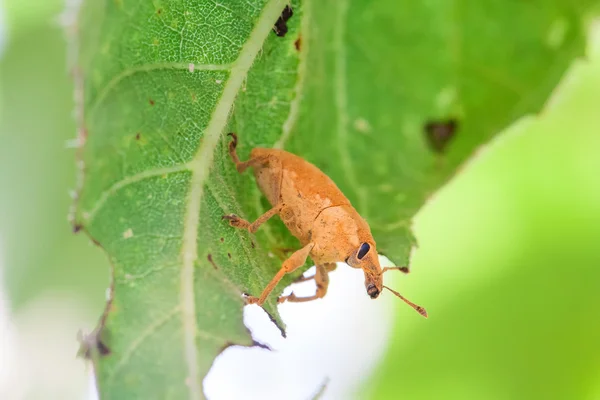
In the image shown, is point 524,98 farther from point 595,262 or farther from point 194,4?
point 595,262

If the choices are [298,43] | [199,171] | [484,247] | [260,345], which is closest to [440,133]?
[298,43]

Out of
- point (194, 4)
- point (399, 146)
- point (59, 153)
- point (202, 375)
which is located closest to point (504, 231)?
point (399, 146)

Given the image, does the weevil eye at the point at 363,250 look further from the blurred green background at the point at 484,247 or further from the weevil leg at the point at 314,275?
the blurred green background at the point at 484,247

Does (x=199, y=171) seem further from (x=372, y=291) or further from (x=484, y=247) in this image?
(x=484, y=247)

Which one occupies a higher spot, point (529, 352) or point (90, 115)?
point (90, 115)

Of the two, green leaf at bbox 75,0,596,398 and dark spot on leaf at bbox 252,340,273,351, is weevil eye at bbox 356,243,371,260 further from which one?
dark spot on leaf at bbox 252,340,273,351

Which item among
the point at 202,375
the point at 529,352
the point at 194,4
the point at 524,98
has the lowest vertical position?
the point at 529,352

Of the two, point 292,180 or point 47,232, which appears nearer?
point 292,180
